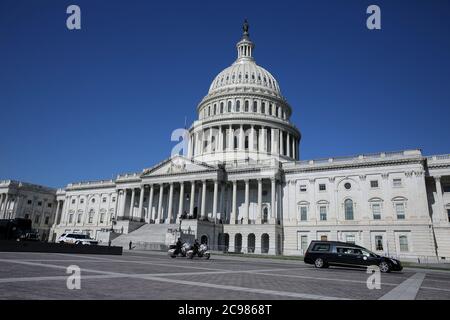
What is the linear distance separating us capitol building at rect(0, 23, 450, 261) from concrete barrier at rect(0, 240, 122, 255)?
20799 millimetres

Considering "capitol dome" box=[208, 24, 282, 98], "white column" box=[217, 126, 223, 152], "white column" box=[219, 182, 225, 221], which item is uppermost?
"capitol dome" box=[208, 24, 282, 98]

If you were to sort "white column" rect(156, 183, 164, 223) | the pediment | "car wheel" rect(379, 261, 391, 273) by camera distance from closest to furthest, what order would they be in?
1. "car wheel" rect(379, 261, 391, 273)
2. the pediment
3. "white column" rect(156, 183, 164, 223)

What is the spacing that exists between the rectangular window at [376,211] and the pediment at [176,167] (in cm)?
2992

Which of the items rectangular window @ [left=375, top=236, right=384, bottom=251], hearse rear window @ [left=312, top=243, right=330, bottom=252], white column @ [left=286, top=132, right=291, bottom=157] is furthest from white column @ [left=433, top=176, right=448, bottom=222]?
hearse rear window @ [left=312, top=243, right=330, bottom=252]

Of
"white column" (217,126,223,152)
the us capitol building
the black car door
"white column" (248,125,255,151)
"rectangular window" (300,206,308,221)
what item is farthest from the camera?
"white column" (217,126,223,152)

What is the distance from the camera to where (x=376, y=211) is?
182 feet

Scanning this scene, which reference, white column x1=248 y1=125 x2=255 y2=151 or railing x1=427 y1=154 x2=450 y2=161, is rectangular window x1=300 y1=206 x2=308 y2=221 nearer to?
railing x1=427 y1=154 x2=450 y2=161

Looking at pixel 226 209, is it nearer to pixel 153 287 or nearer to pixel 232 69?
pixel 232 69

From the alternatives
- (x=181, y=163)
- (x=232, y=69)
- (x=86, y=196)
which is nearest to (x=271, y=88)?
(x=232, y=69)

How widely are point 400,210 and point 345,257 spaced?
116 ft

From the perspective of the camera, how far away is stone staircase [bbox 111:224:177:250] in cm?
5216

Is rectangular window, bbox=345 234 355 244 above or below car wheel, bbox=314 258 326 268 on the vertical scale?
above

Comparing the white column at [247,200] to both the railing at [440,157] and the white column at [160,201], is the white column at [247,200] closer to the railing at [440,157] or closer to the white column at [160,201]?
the white column at [160,201]
